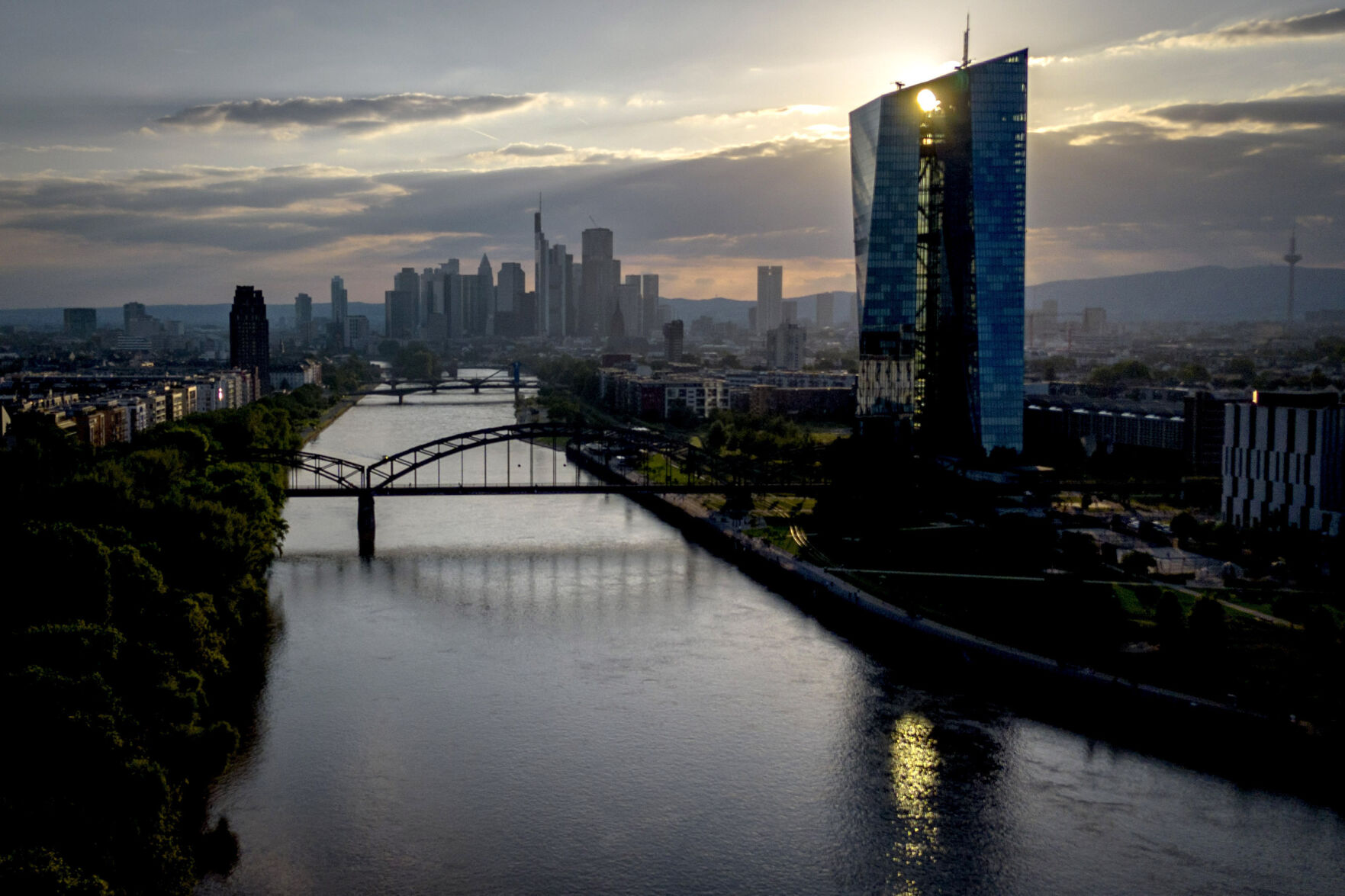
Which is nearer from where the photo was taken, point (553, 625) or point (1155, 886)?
point (1155, 886)

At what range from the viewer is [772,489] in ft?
92.0

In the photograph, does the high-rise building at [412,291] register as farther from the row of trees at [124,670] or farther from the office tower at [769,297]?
the row of trees at [124,670]

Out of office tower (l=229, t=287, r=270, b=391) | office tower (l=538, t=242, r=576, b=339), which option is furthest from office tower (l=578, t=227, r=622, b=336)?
office tower (l=229, t=287, r=270, b=391)

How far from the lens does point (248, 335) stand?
71.5 m

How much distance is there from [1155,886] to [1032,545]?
1089cm

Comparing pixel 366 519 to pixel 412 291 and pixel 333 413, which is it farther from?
pixel 412 291

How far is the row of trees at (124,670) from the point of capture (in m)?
9.05

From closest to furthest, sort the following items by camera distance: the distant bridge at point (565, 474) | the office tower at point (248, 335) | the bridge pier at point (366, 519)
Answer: the bridge pier at point (366, 519) → the distant bridge at point (565, 474) → the office tower at point (248, 335)

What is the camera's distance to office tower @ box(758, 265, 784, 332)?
17550 centimetres

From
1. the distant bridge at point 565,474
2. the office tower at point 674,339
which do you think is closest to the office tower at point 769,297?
the office tower at point 674,339

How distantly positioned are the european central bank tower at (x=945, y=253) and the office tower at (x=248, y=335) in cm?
4688

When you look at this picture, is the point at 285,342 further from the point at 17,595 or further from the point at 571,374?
the point at 17,595

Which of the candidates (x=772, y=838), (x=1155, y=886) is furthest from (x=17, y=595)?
(x=1155, y=886)

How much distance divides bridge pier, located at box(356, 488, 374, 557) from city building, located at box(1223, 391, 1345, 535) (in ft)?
55.3
